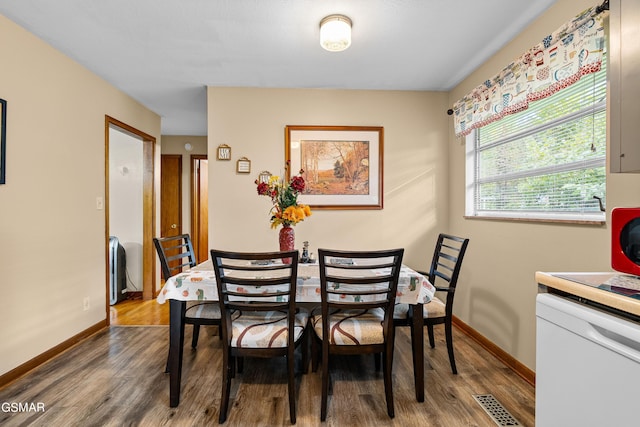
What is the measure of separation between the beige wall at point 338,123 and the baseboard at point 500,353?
72cm

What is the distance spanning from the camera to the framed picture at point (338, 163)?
3307 millimetres

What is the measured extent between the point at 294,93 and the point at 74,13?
1824 mm

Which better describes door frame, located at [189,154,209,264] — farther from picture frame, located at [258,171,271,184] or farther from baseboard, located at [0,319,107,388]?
picture frame, located at [258,171,271,184]

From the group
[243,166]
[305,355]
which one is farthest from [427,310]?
[243,166]

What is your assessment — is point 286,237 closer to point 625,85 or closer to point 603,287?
point 603,287

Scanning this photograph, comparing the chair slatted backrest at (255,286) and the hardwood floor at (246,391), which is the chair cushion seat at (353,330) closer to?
the chair slatted backrest at (255,286)

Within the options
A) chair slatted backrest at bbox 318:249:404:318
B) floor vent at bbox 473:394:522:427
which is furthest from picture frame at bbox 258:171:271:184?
floor vent at bbox 473:394:522:427

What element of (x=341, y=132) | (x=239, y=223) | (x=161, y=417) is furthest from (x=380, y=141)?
(x=161, y=417)

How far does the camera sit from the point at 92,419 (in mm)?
1771

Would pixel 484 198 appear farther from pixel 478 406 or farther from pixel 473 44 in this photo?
pixel 478 406

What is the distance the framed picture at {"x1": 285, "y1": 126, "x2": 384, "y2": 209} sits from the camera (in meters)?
3.31

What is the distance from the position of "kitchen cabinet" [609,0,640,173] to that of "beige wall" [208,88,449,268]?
2.18 metres

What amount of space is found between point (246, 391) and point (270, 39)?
8.01 feet

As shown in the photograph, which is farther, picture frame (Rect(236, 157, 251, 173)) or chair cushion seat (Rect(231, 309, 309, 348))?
picture frame (Rect(236, 157, 251, 173))
